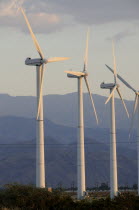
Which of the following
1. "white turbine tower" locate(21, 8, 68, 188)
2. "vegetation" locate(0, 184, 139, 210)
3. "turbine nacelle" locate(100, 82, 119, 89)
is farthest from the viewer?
"turbine nacelle" locate(100, 82, 119, 89)

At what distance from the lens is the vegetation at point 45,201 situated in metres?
61.2

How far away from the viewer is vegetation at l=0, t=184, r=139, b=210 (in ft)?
201

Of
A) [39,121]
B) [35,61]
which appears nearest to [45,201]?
[39,121]

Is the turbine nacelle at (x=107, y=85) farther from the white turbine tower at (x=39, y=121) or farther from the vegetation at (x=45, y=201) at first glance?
the vegetation at (x=45, y=201)

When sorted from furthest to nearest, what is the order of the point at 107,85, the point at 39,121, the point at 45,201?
the point at 107,85, the point at 39,121, the point at 45,201

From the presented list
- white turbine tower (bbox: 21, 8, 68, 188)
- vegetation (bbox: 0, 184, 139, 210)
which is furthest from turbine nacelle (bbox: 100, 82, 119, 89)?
vegetation (bbox: 0, 184, 139, 210)

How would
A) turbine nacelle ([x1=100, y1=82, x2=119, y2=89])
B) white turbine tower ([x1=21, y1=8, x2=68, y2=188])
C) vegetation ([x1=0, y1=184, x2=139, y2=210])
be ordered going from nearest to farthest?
vegetation ([x1=0, y1=184, x2=139, y2=210]) → white turbine tower ([x1=21, y1=8, x2=68, y2=188]) → turbine nacelle ([x1=100, y1=82, x2=119, y2=89])

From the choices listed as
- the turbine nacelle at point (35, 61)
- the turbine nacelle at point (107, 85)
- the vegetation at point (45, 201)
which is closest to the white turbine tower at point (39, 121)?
the turbine nacelle at point (35, 61)

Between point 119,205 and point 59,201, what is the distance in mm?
6398

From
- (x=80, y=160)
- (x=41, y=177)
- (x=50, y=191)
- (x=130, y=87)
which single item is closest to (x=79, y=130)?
(x=80, y=160)

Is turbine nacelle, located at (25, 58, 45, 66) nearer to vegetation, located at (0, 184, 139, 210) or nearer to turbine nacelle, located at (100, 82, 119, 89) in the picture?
vegetation, located at (0, 184, 139, 210)

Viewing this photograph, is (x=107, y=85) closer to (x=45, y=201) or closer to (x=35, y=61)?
(x=35, y=61)

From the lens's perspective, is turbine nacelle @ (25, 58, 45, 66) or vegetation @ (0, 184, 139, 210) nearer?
vegetation @ (0, 184, 139, 210)

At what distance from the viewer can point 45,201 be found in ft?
209
